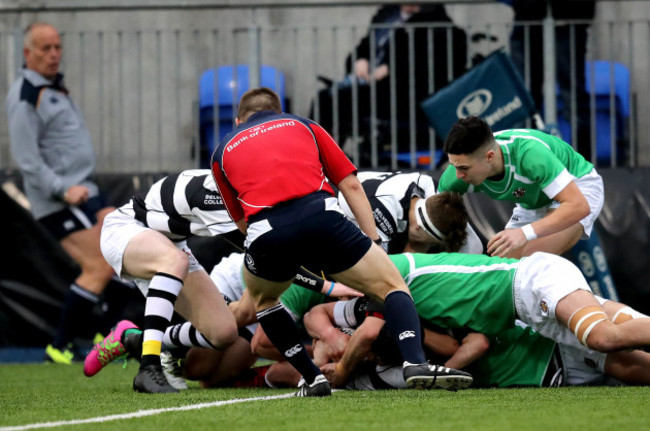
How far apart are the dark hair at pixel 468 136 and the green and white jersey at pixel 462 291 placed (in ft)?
2.56

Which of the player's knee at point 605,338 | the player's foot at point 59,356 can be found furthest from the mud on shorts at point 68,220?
the player's knee at point 605,338

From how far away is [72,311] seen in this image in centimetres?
825

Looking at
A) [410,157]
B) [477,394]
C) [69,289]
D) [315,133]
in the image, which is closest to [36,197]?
[69,289]

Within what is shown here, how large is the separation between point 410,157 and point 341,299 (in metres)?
3.39

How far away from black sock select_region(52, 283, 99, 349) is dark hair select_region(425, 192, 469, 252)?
133 inches

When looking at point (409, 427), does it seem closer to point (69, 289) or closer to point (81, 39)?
point (69, 289)

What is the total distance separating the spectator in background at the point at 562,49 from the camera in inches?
355

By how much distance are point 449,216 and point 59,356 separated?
144 inches

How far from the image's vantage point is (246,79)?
9.41 meters

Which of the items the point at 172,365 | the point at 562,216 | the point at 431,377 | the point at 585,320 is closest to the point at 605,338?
the point at 585,320

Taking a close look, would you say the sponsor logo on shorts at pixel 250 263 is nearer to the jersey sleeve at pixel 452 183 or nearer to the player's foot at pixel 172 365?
the player's foot at pixel 172 365

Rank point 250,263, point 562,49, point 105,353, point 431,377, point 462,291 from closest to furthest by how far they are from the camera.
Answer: point 431,377 → point 250,263 → point 462,291 → point 105,353 → point 562,49

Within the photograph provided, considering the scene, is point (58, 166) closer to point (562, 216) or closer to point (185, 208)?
point (185, 208)

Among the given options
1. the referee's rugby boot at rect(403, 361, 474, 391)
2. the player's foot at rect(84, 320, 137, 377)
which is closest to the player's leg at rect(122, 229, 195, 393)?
the player's foot at rect(84, 320, 137, 377)
